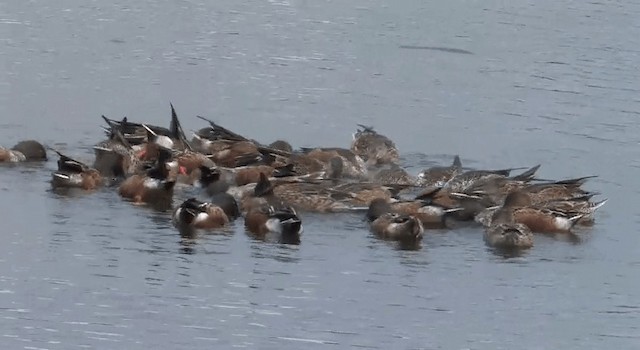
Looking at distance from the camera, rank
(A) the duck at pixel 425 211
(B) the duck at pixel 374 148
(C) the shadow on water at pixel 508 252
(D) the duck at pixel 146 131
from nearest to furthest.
→ (C) the shadow on water at pixel 508 252 < (A) the duck at pixel 425 211 < (D) the duck at pixel 146 131 < (B) the duck at pixel 374 148

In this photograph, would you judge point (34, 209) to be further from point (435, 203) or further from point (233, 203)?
point (435, 203)

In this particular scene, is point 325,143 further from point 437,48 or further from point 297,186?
point 437,48

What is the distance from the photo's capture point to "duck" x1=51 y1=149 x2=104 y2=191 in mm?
15664

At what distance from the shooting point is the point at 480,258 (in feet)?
45.6

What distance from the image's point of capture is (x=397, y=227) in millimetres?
→ 14430

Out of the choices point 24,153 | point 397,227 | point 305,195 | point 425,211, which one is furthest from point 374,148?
point 24,153

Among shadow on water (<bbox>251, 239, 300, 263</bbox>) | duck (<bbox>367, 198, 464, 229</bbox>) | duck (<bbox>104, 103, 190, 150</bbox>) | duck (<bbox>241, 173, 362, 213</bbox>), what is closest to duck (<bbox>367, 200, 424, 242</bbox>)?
duck (<bbox>367, 198, 464, 229</bbox>)

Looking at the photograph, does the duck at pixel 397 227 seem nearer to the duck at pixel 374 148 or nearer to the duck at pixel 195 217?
the duck at pixel 195 217

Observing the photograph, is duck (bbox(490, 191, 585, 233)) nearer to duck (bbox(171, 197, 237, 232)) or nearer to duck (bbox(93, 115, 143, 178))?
Answer: duck (bbox(171, 197, 237, 232))

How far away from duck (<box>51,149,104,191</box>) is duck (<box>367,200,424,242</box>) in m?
2.99

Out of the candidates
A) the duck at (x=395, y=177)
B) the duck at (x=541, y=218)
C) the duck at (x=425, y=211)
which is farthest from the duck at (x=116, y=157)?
the duck at (x=541, y=218)

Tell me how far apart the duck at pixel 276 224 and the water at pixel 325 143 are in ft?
0.52

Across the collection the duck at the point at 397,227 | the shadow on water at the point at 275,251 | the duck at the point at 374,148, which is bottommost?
the shadow on water at the point at 275,251

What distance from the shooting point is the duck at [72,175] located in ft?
51.4
